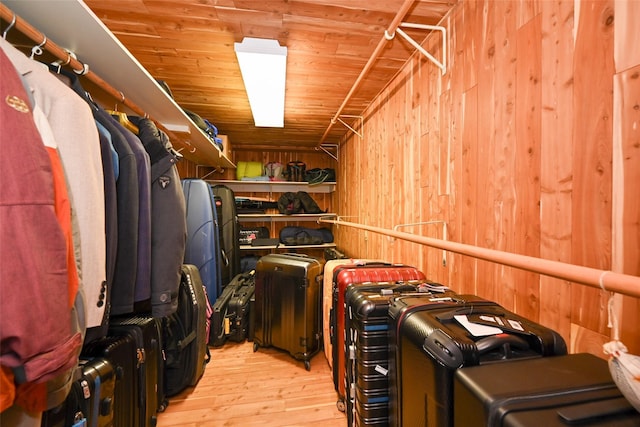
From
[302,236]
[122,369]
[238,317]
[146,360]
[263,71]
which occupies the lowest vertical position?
[238,317]

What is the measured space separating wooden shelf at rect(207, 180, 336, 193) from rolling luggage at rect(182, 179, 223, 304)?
1338mm

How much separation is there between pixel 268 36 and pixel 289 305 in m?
1.79

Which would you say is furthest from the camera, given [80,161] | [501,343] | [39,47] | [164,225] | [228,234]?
[228,234]

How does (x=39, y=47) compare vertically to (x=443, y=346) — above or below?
above

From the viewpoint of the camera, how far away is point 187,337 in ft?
5.66

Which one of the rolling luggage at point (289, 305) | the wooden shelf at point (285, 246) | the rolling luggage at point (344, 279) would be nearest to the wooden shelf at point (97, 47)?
the rolling luggage at point (289, 305)

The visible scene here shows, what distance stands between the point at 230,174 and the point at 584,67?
3.96 meters

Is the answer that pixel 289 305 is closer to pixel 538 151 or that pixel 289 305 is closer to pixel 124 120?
pixel 124 120

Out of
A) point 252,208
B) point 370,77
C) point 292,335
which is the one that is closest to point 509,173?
point 370,77

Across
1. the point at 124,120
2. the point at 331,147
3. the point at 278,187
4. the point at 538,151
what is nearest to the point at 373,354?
the point at 538,151

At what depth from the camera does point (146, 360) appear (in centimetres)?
131

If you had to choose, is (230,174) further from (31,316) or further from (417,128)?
(31,316)

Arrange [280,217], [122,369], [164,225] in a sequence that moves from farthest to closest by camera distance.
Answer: [280,217] → [164,225] → [122,369]

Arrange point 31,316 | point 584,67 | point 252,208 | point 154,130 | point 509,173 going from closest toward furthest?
point 31,316 → point 584,67 → point 509,173 → point 154,130 → point 252,208
